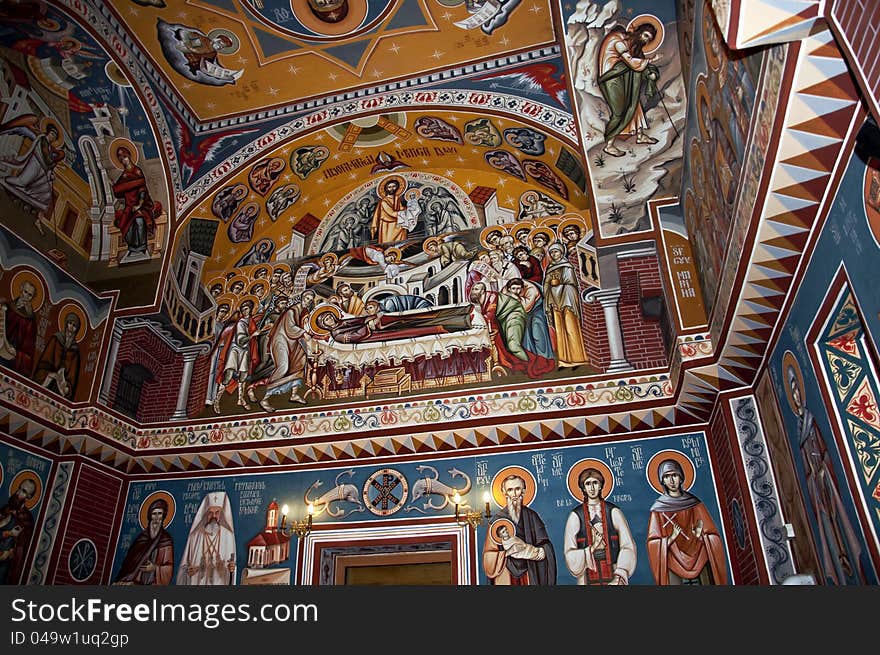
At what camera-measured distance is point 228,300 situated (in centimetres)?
1083

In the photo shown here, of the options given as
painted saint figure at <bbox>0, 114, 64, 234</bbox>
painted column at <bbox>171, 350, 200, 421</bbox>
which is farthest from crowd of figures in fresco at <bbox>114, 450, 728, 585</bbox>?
painted saint figure at <bbox>0, 114, 64, 234</bbox>

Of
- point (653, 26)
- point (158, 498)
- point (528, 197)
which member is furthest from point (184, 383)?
point (653, 26)

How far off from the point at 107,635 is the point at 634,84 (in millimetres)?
6872

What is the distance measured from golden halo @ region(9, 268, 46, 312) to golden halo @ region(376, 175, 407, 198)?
5.14 m

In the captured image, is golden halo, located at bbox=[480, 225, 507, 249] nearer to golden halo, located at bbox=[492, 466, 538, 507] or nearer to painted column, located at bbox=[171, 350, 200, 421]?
golden halo, located at bbox=[492, 466, 538, 507]

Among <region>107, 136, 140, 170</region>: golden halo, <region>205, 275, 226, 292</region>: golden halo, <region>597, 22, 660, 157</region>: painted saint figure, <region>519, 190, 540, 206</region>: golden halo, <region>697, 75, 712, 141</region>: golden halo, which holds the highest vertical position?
<region>107, 136, 140, 170</region>: golden halo

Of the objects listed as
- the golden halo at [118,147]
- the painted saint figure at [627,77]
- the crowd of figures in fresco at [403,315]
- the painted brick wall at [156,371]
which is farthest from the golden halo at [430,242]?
the golden halo at [118,147]

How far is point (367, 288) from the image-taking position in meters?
10.4

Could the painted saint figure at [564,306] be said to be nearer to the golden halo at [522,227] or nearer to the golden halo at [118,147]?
the golden halo at [522,227]

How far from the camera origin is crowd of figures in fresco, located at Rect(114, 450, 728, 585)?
764cm

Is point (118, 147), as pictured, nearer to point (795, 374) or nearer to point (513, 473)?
point (513, 473)

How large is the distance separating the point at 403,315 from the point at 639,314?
3.44 meters

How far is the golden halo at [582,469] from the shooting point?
26.6ft

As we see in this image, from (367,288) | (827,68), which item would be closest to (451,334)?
(367,288)
